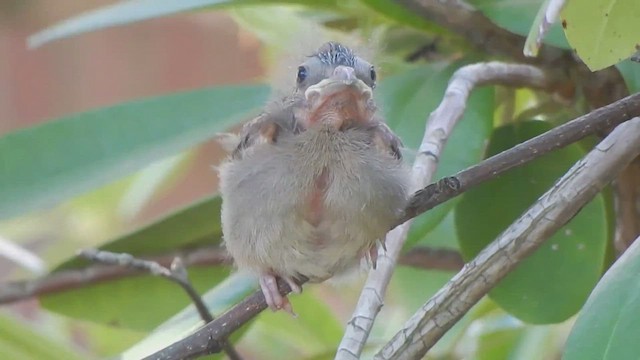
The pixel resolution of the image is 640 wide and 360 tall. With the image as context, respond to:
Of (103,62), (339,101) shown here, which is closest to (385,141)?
(339,101)

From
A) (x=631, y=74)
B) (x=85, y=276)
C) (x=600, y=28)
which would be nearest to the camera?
(x=600, y=28)

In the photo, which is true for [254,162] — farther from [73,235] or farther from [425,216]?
[73,235]

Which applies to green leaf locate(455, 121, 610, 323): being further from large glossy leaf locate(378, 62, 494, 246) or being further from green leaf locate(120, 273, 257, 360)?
green leaf locate(120, 273, 257, 360)

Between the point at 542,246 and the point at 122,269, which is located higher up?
the point at 122,269

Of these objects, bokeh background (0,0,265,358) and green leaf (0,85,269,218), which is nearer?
green leaf (0,85,269,218)

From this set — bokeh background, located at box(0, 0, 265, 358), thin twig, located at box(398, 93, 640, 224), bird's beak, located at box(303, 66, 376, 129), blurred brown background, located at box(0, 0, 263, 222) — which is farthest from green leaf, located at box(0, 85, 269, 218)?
blurred brown background, located at box(0, 0, 263, 222)

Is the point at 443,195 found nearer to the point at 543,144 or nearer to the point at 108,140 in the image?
the point at 543,144

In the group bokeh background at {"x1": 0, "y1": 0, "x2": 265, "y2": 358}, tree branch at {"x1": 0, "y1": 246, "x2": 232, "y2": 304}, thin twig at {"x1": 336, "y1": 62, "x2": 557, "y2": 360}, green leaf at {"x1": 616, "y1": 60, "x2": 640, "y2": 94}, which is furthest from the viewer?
bokeh background at {"x1": 0, "y1": 0, "x2": 265, "y2": 358}
